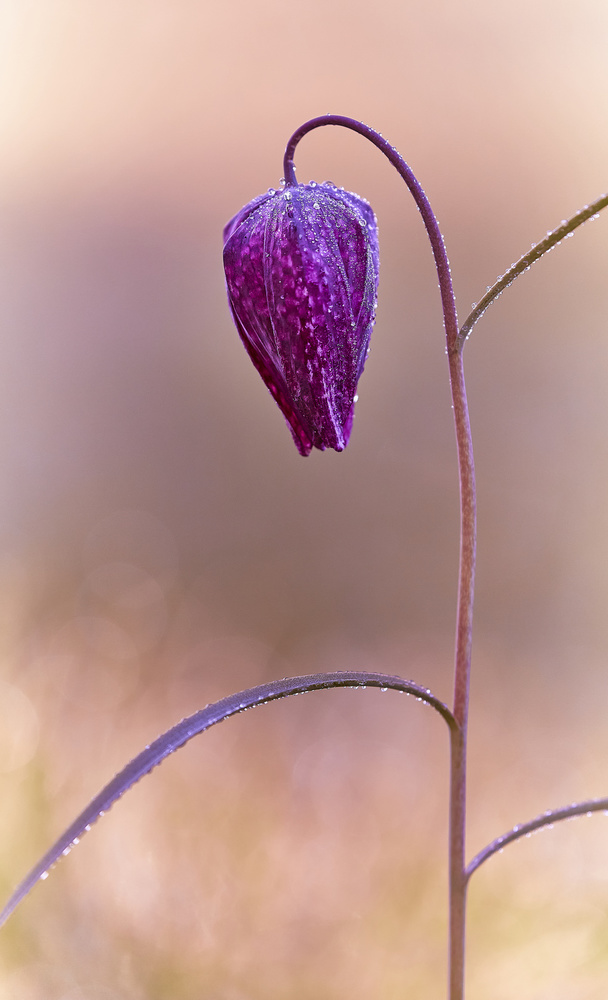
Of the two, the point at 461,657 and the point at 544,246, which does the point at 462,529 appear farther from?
the point at 544,246

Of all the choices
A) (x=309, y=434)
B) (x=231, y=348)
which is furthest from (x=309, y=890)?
(x=309, y=434)

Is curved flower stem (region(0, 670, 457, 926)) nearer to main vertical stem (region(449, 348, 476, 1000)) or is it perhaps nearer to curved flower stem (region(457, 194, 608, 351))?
main vertical stem (region(449, 348, 476, 1000))

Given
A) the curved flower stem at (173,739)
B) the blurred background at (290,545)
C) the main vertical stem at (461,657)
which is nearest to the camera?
the curved flower stem at (173,739)

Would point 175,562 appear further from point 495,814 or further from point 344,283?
point 344,283

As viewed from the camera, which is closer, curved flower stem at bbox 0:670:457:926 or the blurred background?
curved flower stem at bbox 0:670:457:926

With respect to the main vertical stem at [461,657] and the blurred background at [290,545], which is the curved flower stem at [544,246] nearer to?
the main vertical stem at [461,657]

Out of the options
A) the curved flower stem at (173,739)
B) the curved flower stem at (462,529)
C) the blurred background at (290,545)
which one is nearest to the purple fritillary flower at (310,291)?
the curved flower stem at (462,529)

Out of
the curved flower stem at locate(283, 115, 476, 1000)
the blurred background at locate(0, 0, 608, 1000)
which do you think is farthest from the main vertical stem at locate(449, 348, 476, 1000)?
the blurred background at locate(0, 0, 608, 1000)
